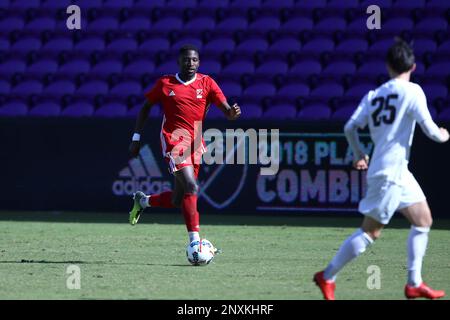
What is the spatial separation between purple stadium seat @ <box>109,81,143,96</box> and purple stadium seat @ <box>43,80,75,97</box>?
0.86 m

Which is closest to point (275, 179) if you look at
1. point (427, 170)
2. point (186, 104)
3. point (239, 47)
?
point (427, 170)

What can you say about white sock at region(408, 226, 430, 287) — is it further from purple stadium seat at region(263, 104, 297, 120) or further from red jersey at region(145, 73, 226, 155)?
purple stadium seat at region(263, 104, 297, 120)

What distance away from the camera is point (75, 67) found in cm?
2062

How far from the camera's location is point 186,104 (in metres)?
10.9

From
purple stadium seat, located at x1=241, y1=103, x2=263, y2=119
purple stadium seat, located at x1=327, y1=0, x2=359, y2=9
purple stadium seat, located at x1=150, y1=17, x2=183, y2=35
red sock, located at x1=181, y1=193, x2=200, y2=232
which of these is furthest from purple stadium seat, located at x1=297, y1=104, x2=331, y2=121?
red sock, located at x1=181, y1=193, x2=200, y2=232

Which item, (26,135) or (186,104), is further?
(26,135)

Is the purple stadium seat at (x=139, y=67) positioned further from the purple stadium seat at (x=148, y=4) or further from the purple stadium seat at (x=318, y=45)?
the purple stadium seat at (x=318, y=45)

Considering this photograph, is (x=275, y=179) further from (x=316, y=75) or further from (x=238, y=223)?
(x=316, y=75)

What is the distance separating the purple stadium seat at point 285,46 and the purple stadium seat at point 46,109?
430 centimetres

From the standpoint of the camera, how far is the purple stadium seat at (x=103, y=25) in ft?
70.0

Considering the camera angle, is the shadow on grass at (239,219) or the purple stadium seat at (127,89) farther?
the purple stadium seat at (127,89)

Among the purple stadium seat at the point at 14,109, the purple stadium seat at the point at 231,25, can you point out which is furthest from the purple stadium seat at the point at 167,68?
the purple stadium seat at the point at 14,109

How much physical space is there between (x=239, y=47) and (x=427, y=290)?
12.8 meters

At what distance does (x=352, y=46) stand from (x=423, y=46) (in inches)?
52.8
